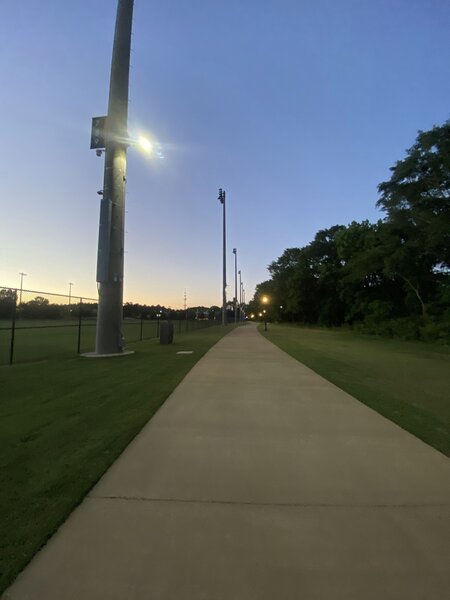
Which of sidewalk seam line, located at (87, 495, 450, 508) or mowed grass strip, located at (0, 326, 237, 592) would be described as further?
sidewalk seam line, located at (87, 495, 450, 508)

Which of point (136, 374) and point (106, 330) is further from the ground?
point (106, 330)

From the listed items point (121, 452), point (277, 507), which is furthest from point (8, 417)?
point (277, 507)

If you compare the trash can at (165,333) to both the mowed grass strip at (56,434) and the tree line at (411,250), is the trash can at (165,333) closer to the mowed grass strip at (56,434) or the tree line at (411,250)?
the mowed grass strip at (56,434)

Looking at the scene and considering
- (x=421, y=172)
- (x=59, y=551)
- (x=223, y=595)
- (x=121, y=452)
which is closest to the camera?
(x=223, y=595)

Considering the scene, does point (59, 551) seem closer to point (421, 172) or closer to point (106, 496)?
point (106, 496)

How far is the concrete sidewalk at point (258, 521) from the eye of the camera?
2.29m

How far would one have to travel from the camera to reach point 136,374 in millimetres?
9453

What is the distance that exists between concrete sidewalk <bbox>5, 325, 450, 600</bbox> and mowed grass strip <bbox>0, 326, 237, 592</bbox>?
156 mm

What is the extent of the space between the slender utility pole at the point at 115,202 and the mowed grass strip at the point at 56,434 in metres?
3.38

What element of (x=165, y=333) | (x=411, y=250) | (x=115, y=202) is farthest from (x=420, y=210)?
(x=115, y=202)

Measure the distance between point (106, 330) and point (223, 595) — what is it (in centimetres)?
1188

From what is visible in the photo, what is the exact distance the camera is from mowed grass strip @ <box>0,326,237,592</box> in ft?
9.36

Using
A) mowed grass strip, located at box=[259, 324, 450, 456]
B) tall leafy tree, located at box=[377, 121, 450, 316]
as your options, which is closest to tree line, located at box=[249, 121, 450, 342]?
tall leafy tree, located at box=[377, 121, 450, 316]

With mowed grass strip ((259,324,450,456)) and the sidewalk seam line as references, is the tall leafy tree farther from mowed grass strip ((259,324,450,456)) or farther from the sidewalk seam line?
the sidewalk seam line
